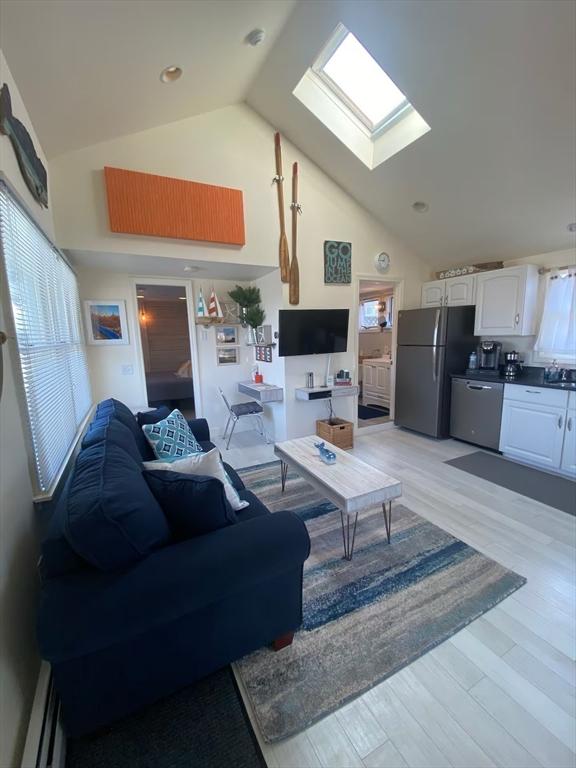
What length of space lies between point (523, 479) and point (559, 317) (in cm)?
177

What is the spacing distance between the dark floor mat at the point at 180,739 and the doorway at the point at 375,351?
432 cm

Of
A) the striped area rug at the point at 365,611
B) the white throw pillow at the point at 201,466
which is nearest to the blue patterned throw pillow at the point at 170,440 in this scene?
the white throw pillow at the point at 201,466

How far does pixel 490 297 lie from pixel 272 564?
3897mm

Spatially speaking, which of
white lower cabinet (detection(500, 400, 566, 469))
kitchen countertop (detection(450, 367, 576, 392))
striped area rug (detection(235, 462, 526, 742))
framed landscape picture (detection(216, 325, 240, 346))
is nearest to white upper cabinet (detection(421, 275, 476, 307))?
kitchen countertop (detection(450, 367, 576, 392))

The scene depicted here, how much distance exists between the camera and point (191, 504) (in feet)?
4.29

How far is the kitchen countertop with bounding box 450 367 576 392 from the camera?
3.14 metres

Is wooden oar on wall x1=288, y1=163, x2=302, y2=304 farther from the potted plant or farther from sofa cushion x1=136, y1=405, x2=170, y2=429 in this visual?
sofa cushion x1=136, y1=405, x2=170, y2=429

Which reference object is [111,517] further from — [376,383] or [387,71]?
[376,383]

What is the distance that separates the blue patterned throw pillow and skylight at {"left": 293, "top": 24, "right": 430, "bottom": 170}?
3208 millimetres

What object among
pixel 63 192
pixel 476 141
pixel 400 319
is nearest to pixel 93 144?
pixel 63 192

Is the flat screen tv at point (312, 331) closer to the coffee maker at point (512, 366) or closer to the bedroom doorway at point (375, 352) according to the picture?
the bedroom doorway at point (375, 352)

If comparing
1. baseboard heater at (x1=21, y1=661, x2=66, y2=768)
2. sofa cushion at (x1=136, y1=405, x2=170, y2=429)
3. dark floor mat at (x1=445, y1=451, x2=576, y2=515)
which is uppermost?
sofa cushion at (x1=136, y1=405, x2=170, y2=429)

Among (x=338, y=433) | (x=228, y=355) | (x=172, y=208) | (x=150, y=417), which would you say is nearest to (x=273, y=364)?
(x=228, y=355)

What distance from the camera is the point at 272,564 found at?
126cm
